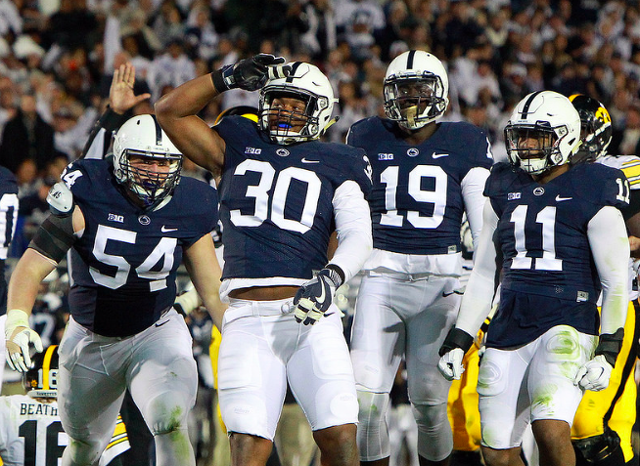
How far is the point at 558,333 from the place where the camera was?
12.5 feet

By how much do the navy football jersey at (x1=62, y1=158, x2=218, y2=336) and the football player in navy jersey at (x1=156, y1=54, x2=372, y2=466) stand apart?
0.52 m

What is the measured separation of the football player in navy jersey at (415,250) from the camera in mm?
4332

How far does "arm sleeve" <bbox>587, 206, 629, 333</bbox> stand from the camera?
376cm

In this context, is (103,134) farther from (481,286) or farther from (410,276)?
(481,286)

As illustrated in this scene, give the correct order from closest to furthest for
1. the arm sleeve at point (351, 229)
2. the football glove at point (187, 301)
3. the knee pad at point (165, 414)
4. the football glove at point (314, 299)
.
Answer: the football glove at point (314, 299)
the arm sleeve at point (351, 229)
the knee pad at point (165, 414)
the football glove at point (187, 301)

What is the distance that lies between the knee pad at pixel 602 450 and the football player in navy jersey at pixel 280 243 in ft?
5.00

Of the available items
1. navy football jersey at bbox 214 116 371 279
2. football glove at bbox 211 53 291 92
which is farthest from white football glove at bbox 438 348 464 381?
football glove at bbox 211 53 291 92

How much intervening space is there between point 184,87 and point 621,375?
2.41 meters

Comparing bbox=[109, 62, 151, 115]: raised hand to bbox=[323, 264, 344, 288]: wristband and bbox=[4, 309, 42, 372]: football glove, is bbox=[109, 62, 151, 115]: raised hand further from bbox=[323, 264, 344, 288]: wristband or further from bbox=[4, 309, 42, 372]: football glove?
bbox=[323, 264, 344, 288]: wristband

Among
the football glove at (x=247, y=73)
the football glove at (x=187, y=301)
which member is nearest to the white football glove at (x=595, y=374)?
the football glove at (x=247, y=73)

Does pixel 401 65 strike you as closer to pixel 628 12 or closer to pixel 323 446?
pixel 323 446

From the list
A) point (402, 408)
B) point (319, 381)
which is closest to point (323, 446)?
point (319, 381)

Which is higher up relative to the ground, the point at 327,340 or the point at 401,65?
the point at 401,65

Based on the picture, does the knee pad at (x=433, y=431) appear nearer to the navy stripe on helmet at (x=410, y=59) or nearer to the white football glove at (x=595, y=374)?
the white football glove at (x=595, y=374)
